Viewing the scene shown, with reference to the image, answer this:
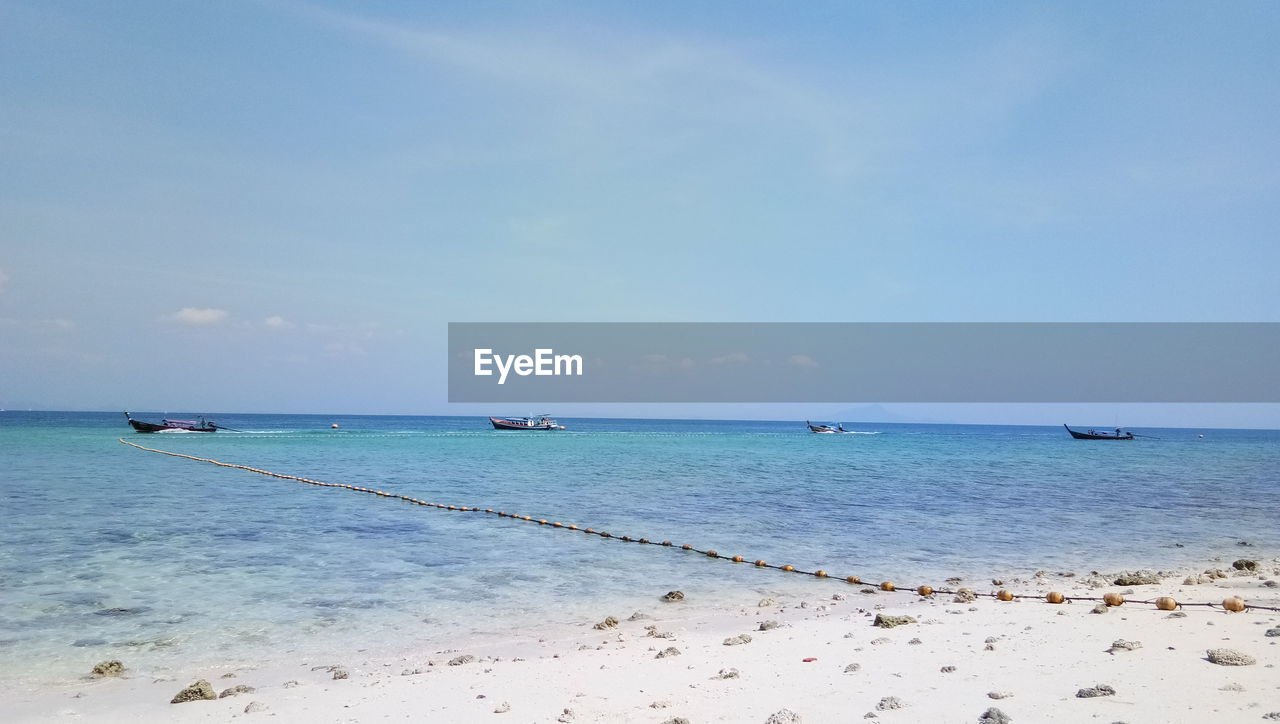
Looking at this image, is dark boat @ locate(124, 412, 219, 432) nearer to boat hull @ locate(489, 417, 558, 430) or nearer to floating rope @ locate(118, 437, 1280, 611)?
boat hull @ locate(489, 417, 558, 430)

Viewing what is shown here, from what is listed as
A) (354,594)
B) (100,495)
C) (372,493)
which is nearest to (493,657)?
(354,594)

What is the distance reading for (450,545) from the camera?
14234 mm

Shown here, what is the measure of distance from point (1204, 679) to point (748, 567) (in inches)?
286

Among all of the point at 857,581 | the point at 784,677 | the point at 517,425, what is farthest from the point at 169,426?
the point at 784,677

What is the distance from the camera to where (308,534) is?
49.9ft

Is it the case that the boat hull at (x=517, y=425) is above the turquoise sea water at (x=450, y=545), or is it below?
below

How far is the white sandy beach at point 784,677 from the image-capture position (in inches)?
211

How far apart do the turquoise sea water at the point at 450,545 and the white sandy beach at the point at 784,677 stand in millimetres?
971

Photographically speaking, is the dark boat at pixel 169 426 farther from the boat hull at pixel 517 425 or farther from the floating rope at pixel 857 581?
the floating rope at pixel 857 581

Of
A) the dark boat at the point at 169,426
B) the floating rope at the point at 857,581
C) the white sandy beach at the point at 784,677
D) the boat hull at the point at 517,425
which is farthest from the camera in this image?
the boat hull at the point at 517,425

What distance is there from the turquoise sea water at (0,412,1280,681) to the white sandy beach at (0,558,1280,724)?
3.19 ft

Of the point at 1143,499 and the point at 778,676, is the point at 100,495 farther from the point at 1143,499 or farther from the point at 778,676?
the point at 1143,499

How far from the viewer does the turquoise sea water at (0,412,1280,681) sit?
8.80 m

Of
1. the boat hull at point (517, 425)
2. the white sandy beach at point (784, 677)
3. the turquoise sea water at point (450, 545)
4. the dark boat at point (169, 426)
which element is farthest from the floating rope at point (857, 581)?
the boat hull at point (517, 425)
